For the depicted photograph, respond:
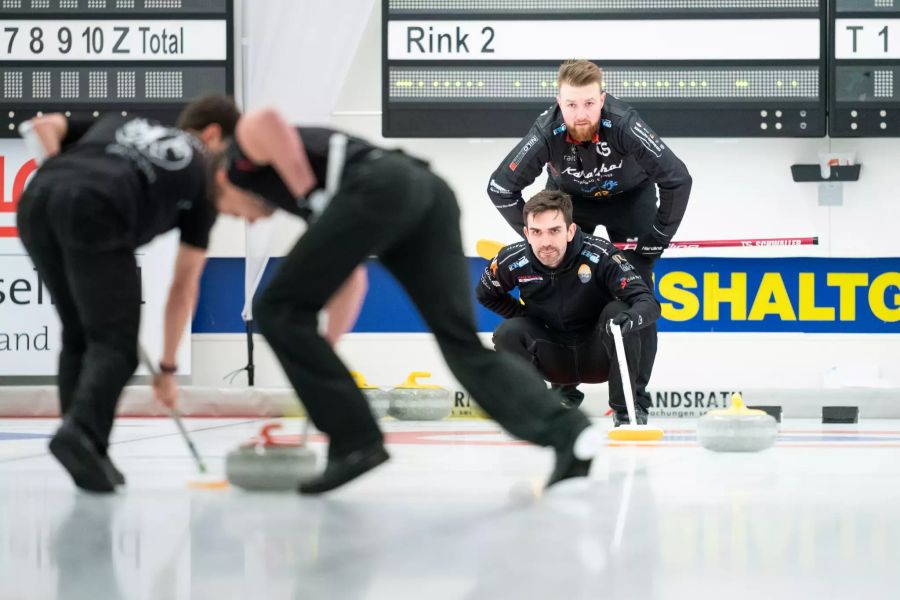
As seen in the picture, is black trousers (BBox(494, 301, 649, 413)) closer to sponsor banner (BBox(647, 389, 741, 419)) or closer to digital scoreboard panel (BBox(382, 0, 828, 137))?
sponsor banner (BBox(647, 389, 741, 419))

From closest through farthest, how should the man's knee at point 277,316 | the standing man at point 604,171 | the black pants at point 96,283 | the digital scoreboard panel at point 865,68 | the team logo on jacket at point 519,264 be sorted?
1. the man's knee at point 277,316
2. the black pants at point 96,283
3. the standing man at point 604,171
4. the team logo on jacket at point 519,264
5. the digital scoreboard panel at point 865,68

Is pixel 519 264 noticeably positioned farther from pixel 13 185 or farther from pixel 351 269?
pixel 13 185

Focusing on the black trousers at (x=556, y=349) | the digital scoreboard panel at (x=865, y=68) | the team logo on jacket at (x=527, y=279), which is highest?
the digital scoreboard panel at (x=865, y=68)

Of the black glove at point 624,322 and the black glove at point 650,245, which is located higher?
the black glove at point 650,245

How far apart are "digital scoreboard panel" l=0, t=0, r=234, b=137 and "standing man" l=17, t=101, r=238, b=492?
3.95m

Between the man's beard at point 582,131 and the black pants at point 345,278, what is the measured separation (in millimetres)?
2160

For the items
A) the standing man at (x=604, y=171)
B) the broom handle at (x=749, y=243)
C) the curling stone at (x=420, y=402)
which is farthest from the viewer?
the broom handle at (x=749, y=243)

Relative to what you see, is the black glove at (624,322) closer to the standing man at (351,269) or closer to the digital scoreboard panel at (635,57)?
the standing man at (351,269)

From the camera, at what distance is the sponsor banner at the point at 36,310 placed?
22.4ft

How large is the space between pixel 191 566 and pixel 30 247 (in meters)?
1.29

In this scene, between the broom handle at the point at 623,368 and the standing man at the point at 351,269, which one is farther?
the broom handle at the point at 623,368

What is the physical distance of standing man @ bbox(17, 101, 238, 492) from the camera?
91.9 inches

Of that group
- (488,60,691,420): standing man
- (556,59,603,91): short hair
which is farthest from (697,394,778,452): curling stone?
(556,59,603,91): short hair

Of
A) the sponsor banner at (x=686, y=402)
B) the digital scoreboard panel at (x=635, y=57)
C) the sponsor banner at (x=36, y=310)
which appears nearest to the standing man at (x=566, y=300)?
the sponsor banner at (x=686, y=402)
